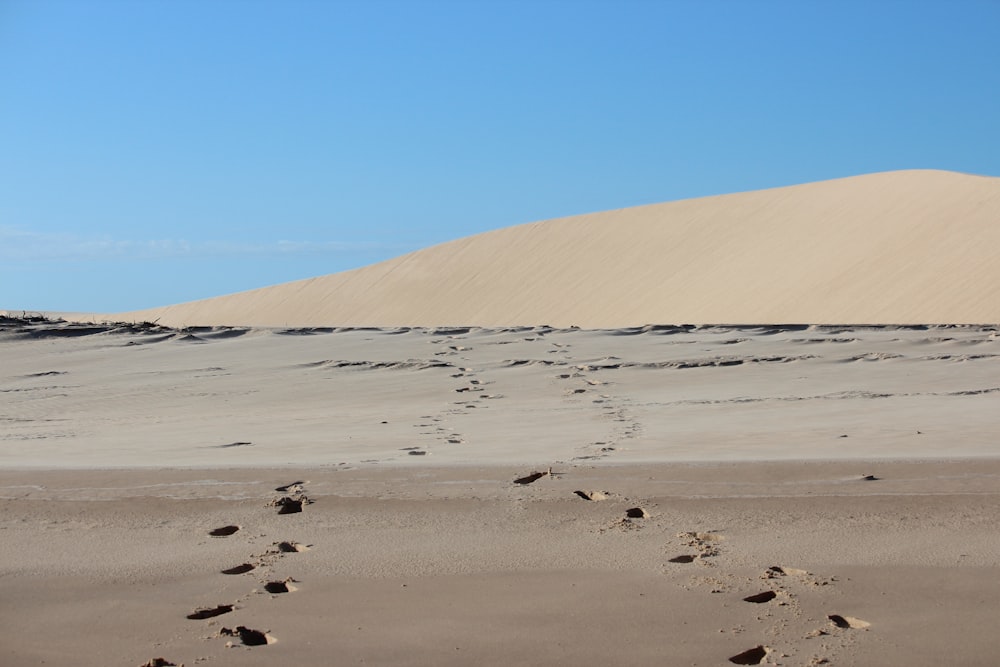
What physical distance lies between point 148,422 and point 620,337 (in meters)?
6.20

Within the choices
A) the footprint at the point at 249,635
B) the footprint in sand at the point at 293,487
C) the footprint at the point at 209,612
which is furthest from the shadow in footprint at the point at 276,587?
the footprint in sand at the point at 293,487

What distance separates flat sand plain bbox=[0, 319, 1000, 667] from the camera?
3072 millimetres

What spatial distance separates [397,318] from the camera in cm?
2788

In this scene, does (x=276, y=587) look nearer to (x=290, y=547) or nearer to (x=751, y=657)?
(x=290, y=547)

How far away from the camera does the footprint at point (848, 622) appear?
3100mm

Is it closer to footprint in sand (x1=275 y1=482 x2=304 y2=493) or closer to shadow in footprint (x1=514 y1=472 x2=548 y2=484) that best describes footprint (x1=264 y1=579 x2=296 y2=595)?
footprint in sand (x1=275 y1=482 x2=304 y2=493)

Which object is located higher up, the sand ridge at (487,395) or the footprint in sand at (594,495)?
the sand ridge at (487,395)

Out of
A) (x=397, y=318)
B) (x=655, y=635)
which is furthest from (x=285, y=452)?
(x=397, y=318)

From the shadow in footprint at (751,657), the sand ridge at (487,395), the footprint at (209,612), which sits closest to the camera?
the shadow in footprint at (751,657)

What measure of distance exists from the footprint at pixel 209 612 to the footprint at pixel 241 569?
0.34 m

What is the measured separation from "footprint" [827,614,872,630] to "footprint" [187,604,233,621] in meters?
1.90

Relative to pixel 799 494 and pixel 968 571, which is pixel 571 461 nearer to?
pixel 799 494

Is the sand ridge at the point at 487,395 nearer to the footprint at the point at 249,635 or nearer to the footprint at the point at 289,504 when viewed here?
the footprint at the point at 289,504

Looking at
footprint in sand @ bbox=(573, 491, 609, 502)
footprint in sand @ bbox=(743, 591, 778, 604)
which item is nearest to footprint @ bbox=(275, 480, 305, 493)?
footprint in sand @ bbox=(573, 491, 609, 502)
